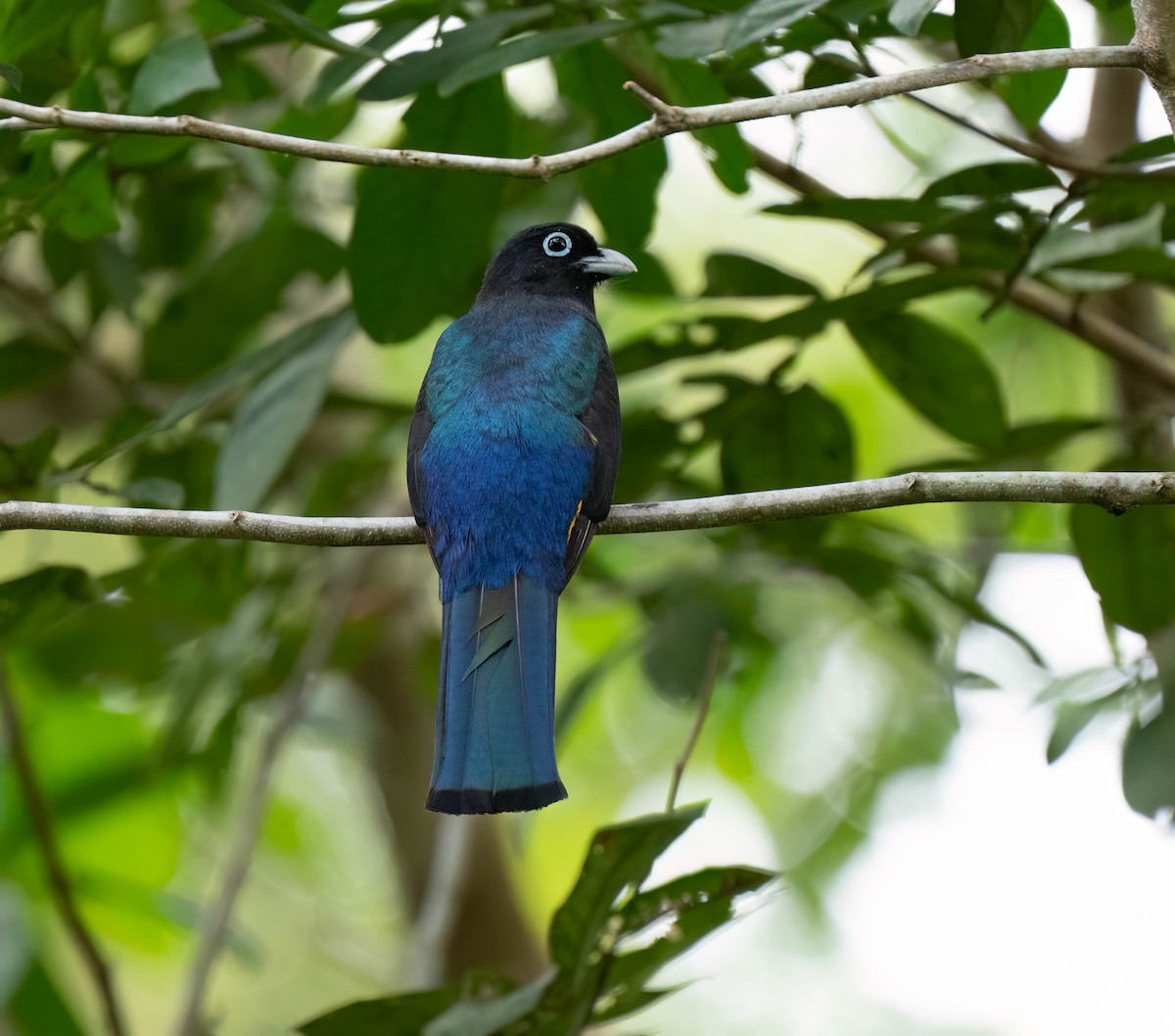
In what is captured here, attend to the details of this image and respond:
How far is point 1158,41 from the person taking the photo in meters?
2.13

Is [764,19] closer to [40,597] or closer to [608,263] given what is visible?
[608,263]

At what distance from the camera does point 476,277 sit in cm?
465

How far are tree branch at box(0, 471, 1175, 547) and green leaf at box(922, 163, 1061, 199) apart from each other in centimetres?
80

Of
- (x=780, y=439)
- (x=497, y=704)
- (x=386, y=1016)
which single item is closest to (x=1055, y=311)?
(x=780, y=439)

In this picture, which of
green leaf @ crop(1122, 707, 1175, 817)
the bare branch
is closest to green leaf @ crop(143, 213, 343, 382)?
green leaf @ crop(1122, 707, 1175, 817)

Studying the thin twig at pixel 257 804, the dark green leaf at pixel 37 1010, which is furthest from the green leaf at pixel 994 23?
the dark green leaf at pixel 37 1010

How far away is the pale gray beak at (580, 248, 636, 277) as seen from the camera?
13.2 feet

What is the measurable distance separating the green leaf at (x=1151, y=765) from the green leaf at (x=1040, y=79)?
132 centimetres

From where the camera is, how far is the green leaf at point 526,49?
282cm

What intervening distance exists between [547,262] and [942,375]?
1.22m

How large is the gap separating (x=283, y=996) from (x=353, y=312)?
761 cm

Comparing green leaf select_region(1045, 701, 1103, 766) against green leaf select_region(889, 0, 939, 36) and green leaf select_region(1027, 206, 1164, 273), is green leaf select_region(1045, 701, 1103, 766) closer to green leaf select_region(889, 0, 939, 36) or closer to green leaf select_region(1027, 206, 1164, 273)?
green leaf select_region(1027, 206, 1164, 273)

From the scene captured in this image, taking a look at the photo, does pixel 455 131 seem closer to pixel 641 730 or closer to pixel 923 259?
pixel 923 259

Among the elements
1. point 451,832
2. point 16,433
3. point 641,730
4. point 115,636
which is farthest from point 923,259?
point 641,730
